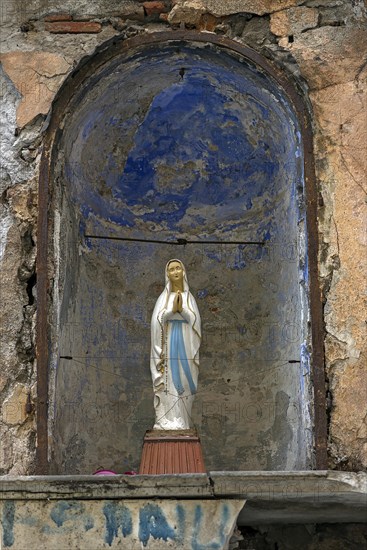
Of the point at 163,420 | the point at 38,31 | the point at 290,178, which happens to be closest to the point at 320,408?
the point at 163,420

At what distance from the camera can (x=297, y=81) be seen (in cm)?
895

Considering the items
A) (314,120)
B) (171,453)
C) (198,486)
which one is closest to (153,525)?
(198,486)

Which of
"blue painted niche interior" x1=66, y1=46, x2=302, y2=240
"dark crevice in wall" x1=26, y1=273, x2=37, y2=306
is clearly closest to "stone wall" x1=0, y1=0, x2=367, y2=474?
"dark crevice in wall" x1=26, y1=273, x2=37, y2=306

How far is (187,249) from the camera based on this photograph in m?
9.84

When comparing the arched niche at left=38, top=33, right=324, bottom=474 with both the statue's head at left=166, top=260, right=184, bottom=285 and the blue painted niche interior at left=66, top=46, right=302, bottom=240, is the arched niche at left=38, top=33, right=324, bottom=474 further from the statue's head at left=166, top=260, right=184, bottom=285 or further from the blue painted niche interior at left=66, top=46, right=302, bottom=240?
the statue's head at left=166, top=260, right=184, bottom=285

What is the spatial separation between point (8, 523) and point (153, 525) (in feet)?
2.57

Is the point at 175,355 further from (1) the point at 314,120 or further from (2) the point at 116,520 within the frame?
(1) the point at 314,120

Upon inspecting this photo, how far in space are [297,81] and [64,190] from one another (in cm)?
158

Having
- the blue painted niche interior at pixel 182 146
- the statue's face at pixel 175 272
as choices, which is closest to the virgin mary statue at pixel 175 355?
the statue's face at pixel 175 272

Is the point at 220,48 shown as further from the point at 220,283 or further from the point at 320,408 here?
the point at 320,408

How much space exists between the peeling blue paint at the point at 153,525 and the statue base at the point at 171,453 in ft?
1.05

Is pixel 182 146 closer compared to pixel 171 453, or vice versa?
pixel 171 453

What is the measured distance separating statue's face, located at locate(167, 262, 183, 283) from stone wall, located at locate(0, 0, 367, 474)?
0.83 meters

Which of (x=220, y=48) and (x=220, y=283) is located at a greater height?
(x=220, y=48)
